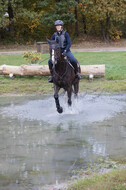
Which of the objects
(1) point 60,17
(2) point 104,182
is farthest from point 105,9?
(2) point 104,182

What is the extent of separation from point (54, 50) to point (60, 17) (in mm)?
28900

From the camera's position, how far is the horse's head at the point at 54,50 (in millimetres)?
9773

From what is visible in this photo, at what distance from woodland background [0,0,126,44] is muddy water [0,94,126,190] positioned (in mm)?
25900

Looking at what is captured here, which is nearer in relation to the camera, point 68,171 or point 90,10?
point 68,171

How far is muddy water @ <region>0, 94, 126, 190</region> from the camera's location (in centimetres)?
636

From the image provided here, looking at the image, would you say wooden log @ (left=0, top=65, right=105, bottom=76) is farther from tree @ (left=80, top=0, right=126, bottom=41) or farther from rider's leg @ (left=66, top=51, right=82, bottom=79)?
tree @ (left=80, top=0, right=126, bottom=41)

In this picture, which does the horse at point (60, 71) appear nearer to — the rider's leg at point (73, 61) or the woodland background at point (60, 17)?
the rider's leg at point (73, 61)

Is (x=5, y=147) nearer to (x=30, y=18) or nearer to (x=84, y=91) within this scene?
(x=84, y=91)

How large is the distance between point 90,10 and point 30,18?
21.9 ft

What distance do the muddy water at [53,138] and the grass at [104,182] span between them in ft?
1.75

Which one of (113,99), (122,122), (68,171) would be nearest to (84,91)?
(113,99)

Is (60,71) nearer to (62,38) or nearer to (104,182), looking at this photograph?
(62,38)

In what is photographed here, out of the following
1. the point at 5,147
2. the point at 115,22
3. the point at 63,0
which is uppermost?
the point at 5,147

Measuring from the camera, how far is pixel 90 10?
3841 cm
